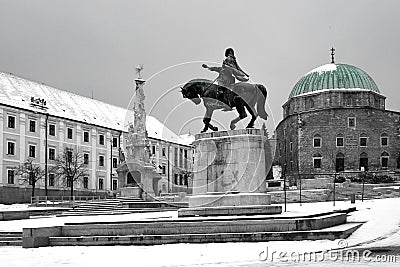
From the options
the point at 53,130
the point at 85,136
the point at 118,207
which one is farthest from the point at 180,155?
the point at 118,207

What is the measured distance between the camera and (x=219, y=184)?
79.5 ft

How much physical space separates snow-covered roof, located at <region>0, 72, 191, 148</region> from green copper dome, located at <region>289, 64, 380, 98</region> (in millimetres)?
21923

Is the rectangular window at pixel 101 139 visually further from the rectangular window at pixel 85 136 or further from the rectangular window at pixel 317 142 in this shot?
the rectangular window at pixel 317 142

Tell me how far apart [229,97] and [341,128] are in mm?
71427

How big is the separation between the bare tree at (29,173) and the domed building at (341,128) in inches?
1505

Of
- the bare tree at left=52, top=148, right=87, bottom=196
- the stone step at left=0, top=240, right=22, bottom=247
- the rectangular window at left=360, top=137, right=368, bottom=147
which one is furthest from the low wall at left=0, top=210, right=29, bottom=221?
the rectangular window at left=360, top=137, right=368, bottom=147

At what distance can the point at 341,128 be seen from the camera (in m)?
93.6

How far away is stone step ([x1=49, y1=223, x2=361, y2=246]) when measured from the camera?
57.6 feet

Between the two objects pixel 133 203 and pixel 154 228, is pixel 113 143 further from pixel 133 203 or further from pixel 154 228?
pixel 154 228

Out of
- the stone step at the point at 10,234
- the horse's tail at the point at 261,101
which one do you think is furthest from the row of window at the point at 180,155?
the stone step at the point at 10,234

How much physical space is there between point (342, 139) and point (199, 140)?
71.8m

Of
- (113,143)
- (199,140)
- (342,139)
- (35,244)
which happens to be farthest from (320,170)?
(35,244)

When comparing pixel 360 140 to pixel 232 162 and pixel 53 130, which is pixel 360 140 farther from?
pixel 232 162

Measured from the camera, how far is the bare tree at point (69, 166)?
69.9m
